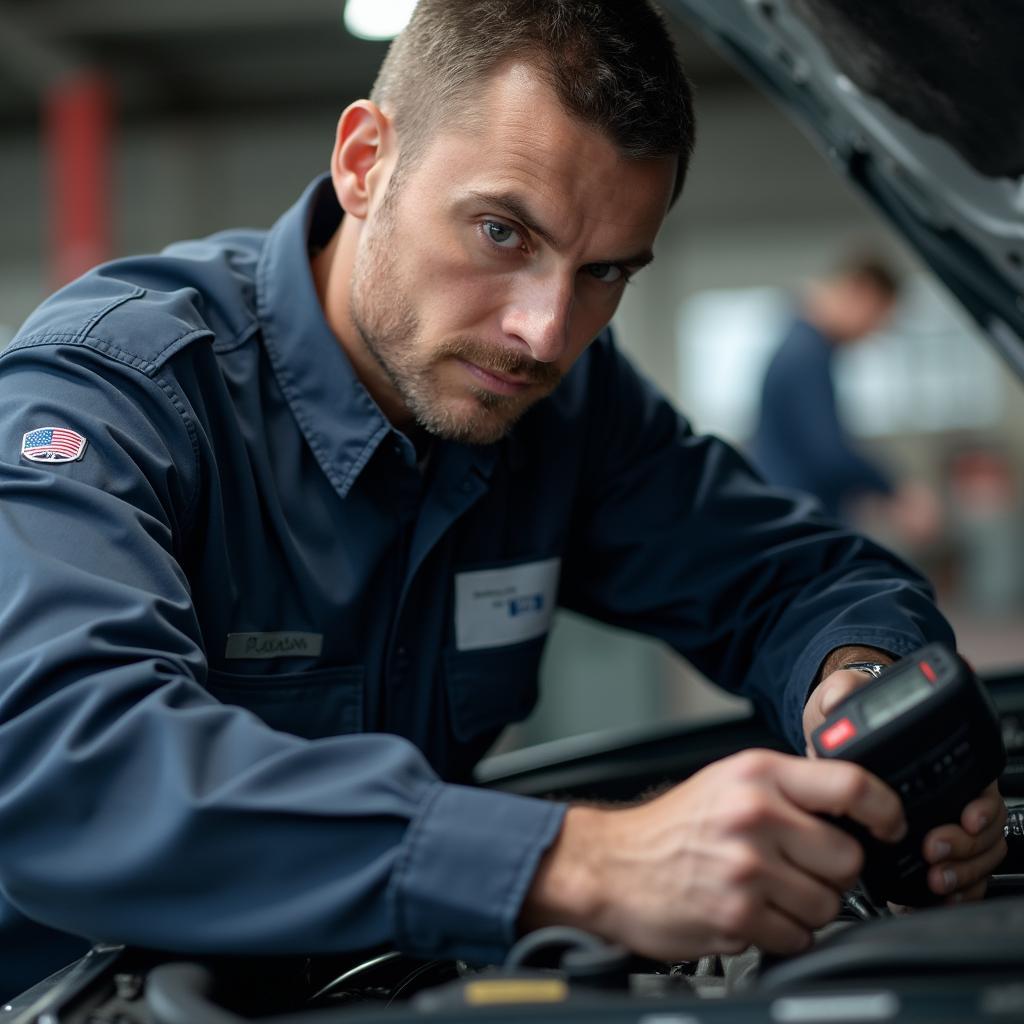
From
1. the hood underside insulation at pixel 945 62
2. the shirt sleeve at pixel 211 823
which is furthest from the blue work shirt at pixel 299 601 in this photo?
the hood underside insulation at pixel 945 62

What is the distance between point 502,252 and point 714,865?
0.56 metres

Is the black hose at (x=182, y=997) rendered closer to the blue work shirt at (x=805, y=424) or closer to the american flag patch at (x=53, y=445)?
the american flag patch at (x=53, y=445)

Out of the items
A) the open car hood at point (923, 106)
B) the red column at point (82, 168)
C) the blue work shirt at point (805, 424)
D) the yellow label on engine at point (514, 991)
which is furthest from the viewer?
the red column at point (82, 168)

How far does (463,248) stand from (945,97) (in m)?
0.43

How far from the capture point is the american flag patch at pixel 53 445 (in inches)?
34.5

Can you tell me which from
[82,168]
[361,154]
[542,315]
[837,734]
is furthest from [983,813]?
[82,168]

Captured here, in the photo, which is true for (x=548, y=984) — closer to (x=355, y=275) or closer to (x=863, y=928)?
(x=863, y=928)

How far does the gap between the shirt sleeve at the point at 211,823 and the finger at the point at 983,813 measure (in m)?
0.32

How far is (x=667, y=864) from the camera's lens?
713mm

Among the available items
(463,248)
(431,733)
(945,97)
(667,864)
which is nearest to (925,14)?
(945,97)

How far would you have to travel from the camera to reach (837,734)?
0.81m

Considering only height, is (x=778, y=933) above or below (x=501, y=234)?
below

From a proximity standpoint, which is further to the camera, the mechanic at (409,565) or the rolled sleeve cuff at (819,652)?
the rolled sleeve cuff at (819,652)

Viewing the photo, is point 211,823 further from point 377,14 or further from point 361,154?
point 377,14
